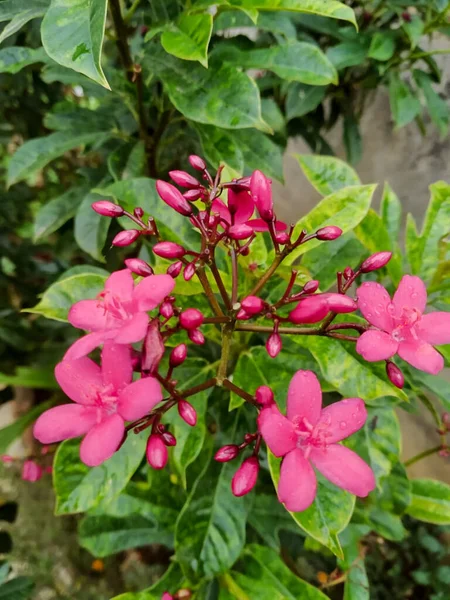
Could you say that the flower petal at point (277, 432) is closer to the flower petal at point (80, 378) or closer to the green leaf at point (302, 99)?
the flower petal at point (80, 378)

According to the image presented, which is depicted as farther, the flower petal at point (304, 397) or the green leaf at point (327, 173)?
the green leaf at point (327, 173)

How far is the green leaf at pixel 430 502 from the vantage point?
989mm

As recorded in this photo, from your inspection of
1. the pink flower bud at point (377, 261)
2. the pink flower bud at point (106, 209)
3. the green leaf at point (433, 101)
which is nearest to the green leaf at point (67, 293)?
the pink flower bud at point (106, 209)

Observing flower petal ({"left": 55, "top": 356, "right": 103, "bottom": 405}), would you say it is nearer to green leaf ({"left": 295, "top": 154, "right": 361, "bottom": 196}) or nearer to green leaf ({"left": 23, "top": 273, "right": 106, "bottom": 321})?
green leaf ({"left": 23, "top": 273, "right": 106, "bottom": 321})

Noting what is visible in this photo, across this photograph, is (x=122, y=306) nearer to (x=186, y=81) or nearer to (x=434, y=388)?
(x=186, y=81)

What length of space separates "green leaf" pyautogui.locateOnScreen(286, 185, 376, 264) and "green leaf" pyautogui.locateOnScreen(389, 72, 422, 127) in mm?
479

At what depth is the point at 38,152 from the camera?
0.86 meters

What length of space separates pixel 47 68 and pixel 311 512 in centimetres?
93

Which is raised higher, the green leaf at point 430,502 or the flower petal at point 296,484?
the flower petal at point 296,484

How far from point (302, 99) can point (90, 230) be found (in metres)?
0.56

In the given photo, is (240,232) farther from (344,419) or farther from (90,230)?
(90,230)

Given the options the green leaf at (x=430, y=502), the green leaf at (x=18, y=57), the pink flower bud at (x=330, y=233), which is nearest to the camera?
the pink flower bud at (x=330, y=233)

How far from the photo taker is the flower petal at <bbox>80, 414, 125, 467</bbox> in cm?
42

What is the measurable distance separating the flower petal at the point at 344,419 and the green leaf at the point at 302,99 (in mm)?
795
